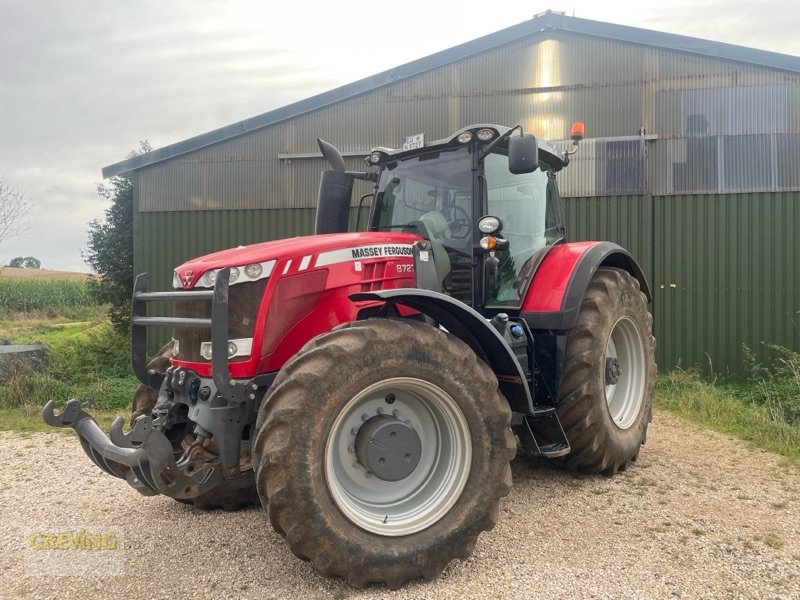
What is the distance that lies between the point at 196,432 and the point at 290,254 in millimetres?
1040

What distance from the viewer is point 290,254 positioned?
3.45 meters

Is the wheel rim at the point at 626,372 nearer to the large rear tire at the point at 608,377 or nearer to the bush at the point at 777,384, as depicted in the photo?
the large rear tire at the point at 608,377

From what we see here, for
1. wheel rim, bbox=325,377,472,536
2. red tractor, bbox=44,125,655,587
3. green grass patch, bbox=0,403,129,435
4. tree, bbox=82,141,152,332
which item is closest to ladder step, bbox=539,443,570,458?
red tractor, bbox=44,125,655,587

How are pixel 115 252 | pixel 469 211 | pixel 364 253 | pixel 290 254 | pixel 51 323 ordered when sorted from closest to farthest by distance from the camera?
pixel 290 254
pixel 364 253
pixel 469 211
pixel 115 252
pixel 51 323

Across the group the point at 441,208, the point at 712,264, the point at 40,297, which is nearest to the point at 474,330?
the point at 441,208

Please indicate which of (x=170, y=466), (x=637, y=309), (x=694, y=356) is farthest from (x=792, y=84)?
(x=170, y=466)

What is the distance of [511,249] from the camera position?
4.56m

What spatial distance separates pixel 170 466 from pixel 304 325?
994 mm

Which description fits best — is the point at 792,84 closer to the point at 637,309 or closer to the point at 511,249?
the point at 637,309

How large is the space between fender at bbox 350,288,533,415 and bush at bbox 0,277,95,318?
2230cm

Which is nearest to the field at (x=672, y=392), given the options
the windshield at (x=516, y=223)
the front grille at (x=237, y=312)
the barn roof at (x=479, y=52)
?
the windshield at (x=516, y=223)

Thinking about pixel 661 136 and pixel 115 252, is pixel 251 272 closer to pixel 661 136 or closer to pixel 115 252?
pixel 661 136

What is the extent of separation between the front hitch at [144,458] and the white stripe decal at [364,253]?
1209 millimetres

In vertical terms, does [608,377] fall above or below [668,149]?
below
